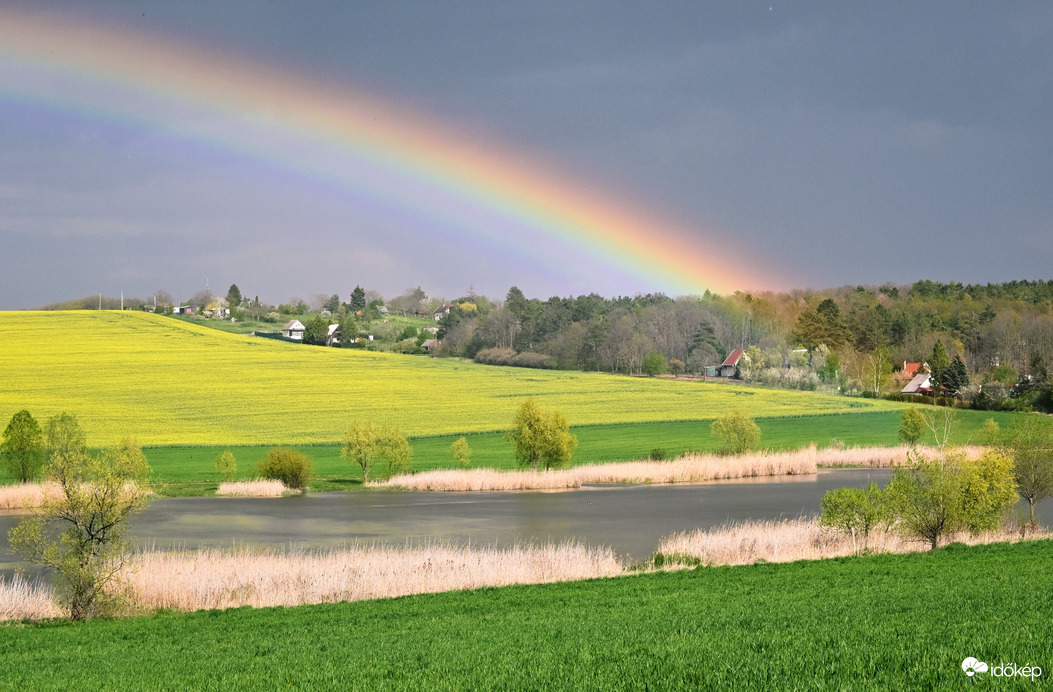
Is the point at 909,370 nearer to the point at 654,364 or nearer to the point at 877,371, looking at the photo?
the point at 877,371

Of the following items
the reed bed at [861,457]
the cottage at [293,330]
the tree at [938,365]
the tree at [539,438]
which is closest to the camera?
the tree at [539,438]

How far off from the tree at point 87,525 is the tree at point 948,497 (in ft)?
84.1

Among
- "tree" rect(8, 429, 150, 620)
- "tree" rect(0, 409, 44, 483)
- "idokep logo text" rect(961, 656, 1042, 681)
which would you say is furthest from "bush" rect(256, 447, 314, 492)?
"idokep logo text" rect(961, 656, 1042, 681)

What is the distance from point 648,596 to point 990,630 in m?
10.4

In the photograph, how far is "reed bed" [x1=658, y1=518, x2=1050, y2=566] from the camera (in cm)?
3094

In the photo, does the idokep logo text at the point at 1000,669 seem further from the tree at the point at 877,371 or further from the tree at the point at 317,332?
the tree at the point at 317,332

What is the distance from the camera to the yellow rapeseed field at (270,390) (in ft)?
259

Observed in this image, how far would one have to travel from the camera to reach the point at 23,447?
5400cm

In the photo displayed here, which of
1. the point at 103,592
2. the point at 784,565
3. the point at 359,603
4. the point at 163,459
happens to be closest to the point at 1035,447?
the point at 784,565

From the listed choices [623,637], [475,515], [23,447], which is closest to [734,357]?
[475,515]

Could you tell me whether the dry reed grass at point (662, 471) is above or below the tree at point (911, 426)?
below

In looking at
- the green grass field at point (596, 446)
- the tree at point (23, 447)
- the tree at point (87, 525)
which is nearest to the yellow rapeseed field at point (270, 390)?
the green grass field at point (596, 446)

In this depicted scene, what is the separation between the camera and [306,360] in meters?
112

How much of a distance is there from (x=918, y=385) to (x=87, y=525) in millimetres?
110231
